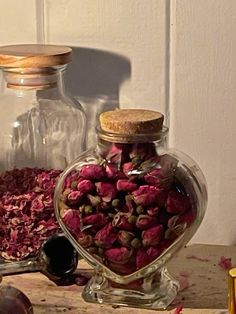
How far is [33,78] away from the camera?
92 cm

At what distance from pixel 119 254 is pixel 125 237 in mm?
23

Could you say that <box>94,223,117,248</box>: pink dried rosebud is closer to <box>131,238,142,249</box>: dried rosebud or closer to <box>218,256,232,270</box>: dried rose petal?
<box>131,238,142,249</box>: dried rosebud

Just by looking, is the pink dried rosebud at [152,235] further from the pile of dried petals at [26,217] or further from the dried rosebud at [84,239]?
the pile of dried petals at [26,217]

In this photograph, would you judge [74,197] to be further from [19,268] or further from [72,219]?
[19,268]

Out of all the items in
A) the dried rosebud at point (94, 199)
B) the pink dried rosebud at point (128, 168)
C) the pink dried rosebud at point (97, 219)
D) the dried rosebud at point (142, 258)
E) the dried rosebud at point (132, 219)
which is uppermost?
the pink dried rosebud at point (128, 168)

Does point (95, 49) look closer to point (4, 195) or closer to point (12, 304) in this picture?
point (4, 195)

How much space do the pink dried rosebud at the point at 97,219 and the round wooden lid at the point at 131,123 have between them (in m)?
0.08

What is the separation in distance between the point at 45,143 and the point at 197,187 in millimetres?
240

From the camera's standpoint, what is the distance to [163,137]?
2.65 ft

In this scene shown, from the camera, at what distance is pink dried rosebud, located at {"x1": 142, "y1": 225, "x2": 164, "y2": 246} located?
0.78m

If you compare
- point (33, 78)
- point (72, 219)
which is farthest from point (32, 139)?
point (72, 219)

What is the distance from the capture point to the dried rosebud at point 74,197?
0.80m

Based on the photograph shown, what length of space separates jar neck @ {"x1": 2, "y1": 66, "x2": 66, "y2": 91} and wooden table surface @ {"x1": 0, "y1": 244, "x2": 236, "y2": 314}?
0.69 ft

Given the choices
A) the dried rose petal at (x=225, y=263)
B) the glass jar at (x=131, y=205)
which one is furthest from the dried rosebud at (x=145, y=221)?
the dried rose petal at (x=225, y=263)
